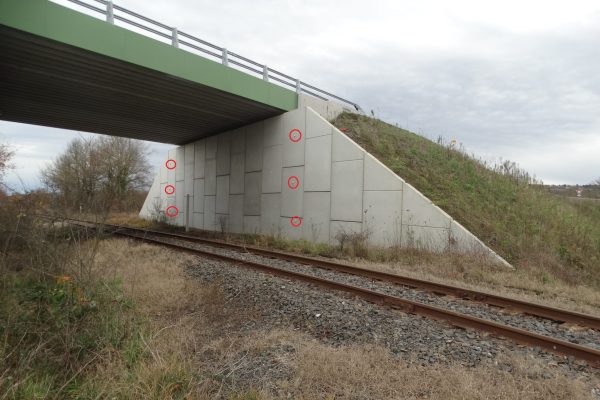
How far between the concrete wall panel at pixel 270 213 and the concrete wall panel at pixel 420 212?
239 inches

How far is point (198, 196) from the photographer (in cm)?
2211

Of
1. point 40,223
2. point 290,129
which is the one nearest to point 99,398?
point 40,223

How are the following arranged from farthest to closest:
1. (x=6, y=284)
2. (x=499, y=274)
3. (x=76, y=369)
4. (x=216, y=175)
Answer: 1. (x=216, y=175)
2. (x=499, y=274)
3. (x=6, y=284)
4. (x=76, y=369)

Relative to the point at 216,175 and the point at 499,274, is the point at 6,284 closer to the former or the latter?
the point at 499,274

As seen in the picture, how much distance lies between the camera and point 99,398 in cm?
317

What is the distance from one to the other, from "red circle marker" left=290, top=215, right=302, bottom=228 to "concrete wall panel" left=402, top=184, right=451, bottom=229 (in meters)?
4.71

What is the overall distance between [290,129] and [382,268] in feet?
27.0

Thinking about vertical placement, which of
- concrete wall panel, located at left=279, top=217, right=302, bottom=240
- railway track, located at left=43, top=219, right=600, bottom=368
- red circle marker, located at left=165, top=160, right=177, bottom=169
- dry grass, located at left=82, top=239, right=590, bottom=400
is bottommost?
dry grass, located at left=82, top=239, right=590, bottom=400

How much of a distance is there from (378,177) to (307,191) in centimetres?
337

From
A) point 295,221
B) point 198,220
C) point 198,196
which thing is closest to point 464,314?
point 295,221

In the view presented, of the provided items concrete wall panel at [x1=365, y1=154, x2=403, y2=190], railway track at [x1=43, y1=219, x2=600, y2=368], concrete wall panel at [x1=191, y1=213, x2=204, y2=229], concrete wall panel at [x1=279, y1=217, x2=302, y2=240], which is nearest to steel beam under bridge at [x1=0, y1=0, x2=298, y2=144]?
concrete wall panel at [x1=279, y1=217, x2=302, y2=240]

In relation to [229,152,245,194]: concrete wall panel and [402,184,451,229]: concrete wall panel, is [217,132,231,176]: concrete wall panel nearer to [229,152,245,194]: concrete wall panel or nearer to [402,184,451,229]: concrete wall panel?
[229,152,245,194]: concrete wall panel

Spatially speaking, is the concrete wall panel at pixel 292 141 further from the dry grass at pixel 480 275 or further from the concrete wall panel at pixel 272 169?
the dry grass at pixel 480 275

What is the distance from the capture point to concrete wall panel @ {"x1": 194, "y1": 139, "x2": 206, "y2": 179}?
2188cm
